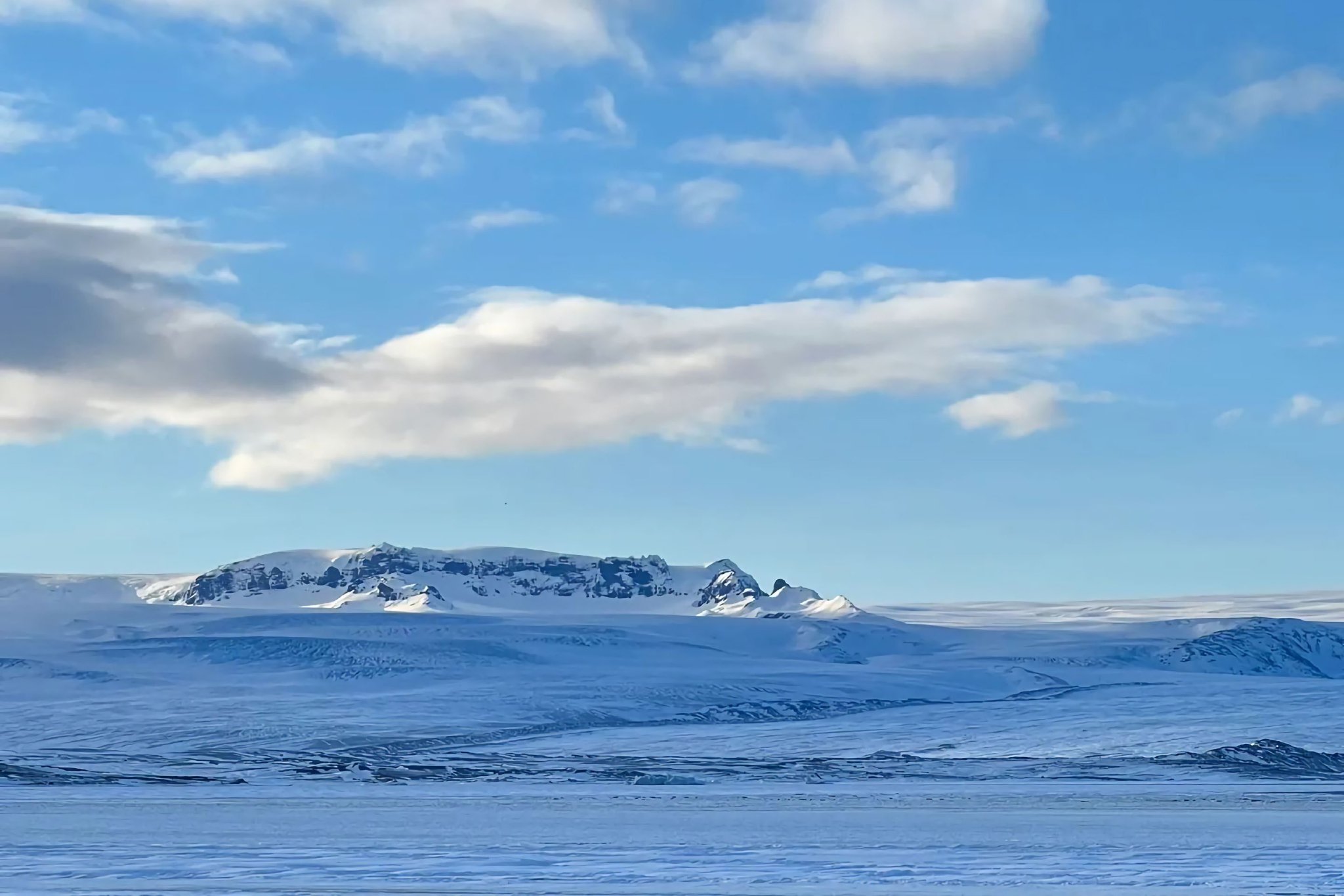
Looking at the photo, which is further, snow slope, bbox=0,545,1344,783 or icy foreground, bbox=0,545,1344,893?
snow slope, bbox=0,545,1344,783

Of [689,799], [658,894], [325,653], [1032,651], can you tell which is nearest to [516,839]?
[658,894]

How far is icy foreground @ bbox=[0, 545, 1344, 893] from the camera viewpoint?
26.6 meters

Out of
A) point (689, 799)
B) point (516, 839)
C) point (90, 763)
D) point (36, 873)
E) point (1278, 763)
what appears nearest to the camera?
point (36, 873)

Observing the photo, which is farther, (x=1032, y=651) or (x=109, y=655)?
(x=1032, y=651)

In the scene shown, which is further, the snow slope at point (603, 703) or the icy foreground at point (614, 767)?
the snow slope at point (603, 703)

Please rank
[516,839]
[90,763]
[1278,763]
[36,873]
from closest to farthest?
[36,873] → [516,839] → [1278,763] → [90,763]

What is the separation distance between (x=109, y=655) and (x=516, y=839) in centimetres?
12183

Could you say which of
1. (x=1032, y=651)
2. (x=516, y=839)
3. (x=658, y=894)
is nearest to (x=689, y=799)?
(x=516, y=839)

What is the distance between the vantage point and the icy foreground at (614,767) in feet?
87.4

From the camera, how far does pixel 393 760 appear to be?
66.2 metres

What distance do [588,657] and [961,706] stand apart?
62.6m

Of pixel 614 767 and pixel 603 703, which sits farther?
pixel 603 703

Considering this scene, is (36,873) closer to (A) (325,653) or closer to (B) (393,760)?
(B) (393,760)

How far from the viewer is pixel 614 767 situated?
196 ft
